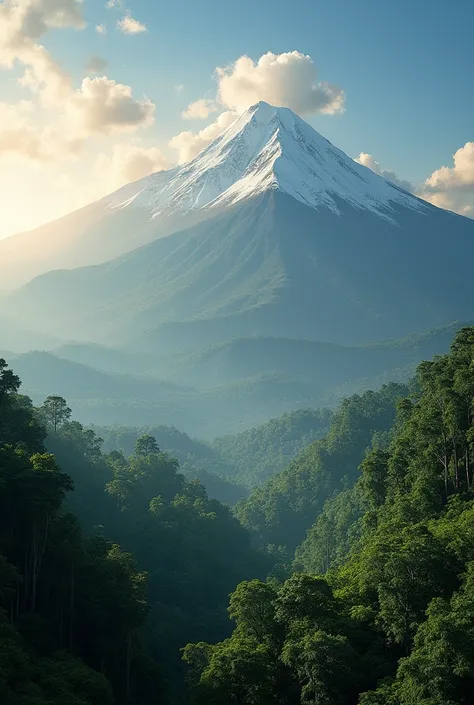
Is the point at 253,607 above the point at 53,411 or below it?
below

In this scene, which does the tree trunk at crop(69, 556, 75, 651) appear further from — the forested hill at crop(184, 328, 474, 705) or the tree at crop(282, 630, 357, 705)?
the tree at crop(282, 630, 357, 705)

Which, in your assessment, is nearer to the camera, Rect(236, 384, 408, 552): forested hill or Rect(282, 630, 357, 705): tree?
Rect(282, 630, 357, 705): tree

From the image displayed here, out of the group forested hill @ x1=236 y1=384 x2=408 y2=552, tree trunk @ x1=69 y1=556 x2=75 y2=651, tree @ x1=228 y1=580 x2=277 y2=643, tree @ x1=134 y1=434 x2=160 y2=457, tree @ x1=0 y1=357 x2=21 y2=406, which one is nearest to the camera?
tree @ x1=228 y1=580 x2=277 y2=643

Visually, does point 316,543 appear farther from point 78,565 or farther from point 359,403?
point 78,565

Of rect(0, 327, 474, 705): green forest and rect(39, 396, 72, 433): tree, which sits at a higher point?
rect(39, 396, 72, 433): tree

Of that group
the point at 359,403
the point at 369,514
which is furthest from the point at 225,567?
the point at 359,403

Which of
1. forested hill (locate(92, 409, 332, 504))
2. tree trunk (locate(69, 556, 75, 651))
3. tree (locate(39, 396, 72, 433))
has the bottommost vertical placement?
tree trunk (locate(69, 556, 75, 651))

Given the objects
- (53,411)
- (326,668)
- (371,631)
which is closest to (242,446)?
(53,411)

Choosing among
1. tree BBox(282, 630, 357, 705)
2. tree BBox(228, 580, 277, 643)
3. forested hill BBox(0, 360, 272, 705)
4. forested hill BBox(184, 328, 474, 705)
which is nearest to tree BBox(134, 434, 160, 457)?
forested hill BBox(0, 360, 272, 705)

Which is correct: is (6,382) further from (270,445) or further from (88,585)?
(270,445)
